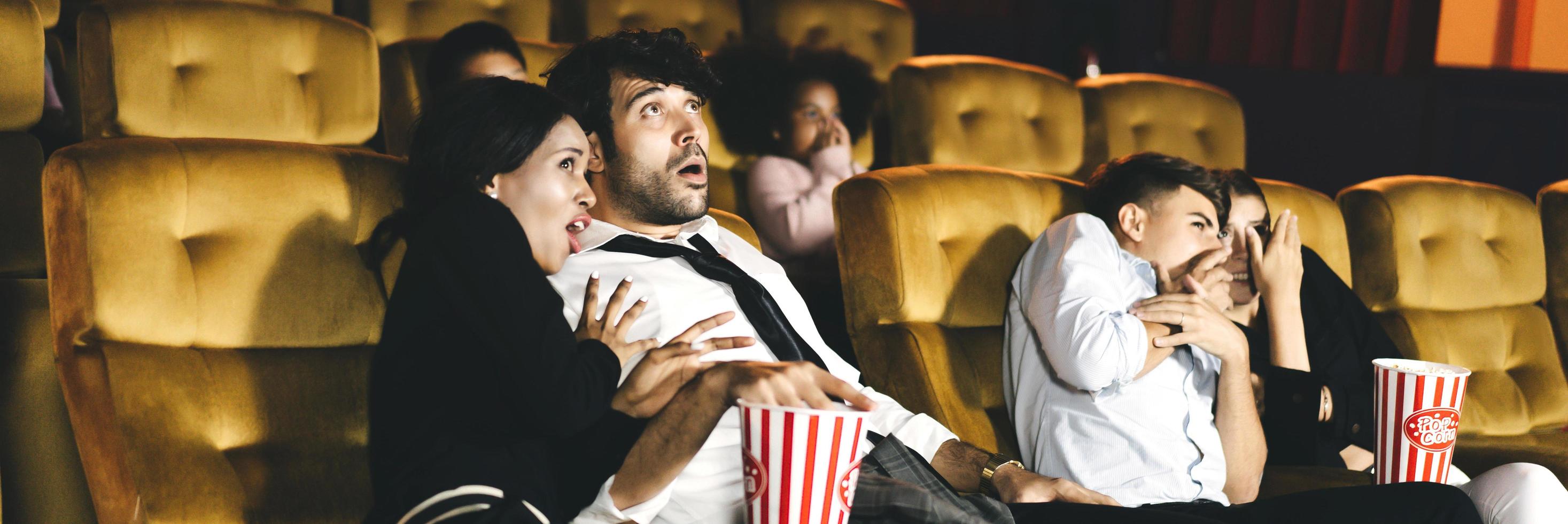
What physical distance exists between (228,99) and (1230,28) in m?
3.89

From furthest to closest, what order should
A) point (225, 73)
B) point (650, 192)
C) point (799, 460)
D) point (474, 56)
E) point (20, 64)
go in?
1. point (474, 56)
2. point (225, 73)
3. point (20, 64)
4. point (650, 192)
5. point (799, 460)

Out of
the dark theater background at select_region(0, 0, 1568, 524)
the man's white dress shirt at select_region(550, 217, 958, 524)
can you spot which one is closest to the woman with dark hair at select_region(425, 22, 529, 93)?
the dark theater background at select_region(0, 0, 1568, 524)

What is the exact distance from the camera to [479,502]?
1.12m

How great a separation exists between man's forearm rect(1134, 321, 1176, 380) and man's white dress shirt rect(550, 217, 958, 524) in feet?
1.12

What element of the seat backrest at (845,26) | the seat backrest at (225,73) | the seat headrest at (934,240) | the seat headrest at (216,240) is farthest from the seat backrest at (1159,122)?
the seat headrest at (216,240)

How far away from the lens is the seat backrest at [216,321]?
141cm

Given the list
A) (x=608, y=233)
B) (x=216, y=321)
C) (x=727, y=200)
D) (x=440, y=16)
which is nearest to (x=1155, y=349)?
(x=608, y=233)

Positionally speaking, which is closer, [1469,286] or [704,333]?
[704,333]

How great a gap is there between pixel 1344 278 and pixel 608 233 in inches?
69.7

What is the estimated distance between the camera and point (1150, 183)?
194 cm

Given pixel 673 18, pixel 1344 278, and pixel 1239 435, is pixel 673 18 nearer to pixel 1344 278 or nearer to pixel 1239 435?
pixel 1344 278

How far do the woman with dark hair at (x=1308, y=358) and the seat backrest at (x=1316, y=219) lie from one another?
10.0 inches

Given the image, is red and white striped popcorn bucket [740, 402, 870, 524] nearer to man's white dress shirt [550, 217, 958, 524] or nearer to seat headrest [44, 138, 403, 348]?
man's white dress shirt [550, 217, 958, 524]

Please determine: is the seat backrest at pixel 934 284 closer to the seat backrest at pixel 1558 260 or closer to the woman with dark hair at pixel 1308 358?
the woman with dark hair at pixel 1308 358
